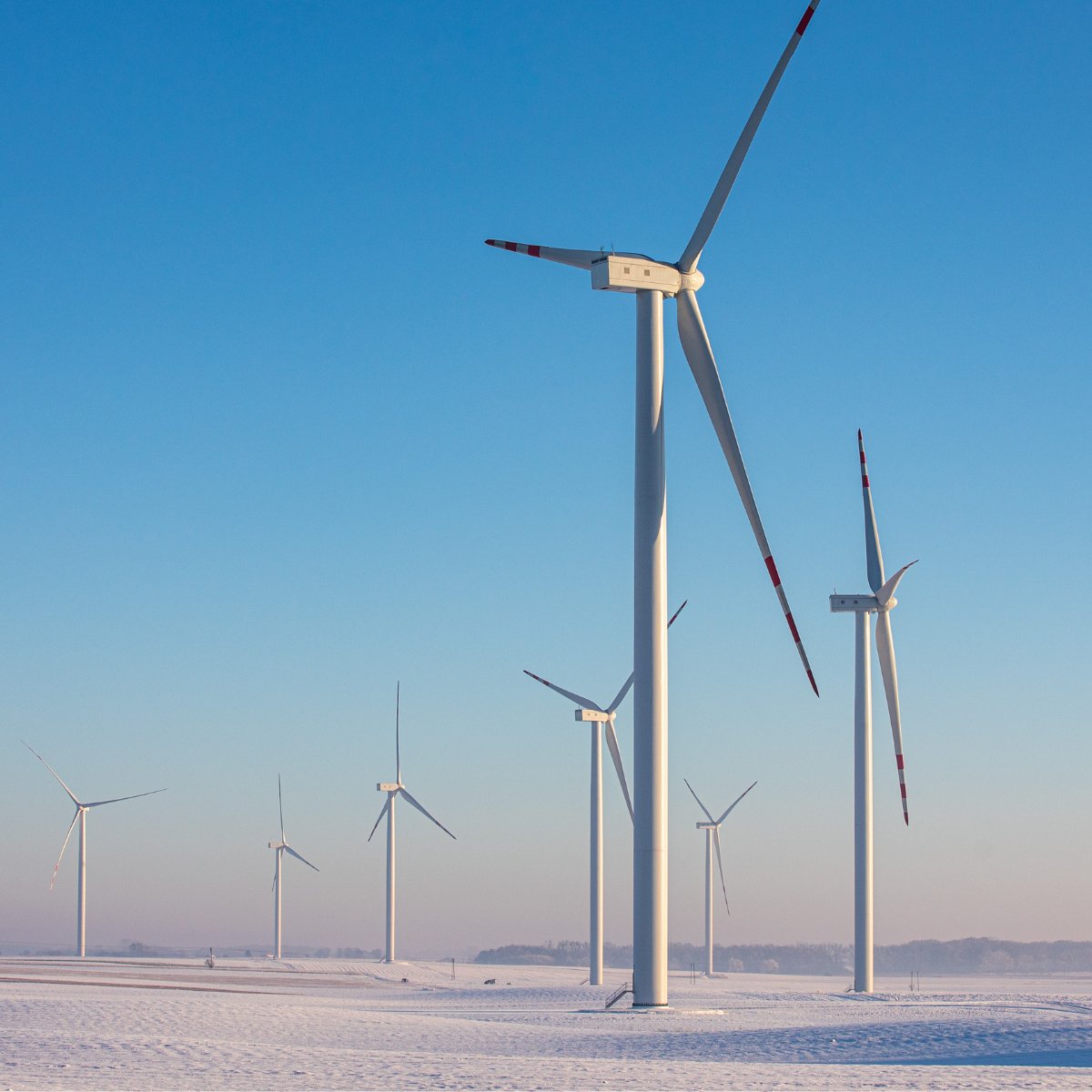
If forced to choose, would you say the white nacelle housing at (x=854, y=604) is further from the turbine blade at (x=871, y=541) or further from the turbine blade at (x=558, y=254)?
the turbine blade at (x=558, y=254)

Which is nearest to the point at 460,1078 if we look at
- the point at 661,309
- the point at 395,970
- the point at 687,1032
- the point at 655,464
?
the point at 687,1032

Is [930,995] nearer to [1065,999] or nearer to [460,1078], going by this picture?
[1065,999]

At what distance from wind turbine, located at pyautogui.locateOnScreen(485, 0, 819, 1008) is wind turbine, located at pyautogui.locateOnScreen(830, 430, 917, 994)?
24122mm

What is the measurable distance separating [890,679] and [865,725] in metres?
3.35

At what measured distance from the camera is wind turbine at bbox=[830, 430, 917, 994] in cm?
5884

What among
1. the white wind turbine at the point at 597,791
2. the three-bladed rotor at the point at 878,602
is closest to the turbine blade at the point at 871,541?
the three-bladed rotor at the point at 878,602

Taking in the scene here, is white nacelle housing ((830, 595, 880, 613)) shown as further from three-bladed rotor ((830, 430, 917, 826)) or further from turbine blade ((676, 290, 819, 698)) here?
turbine blade ((676, 290, 819, 698))

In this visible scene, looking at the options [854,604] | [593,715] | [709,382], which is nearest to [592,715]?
[593,715]

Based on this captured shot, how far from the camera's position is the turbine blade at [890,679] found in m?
58.9

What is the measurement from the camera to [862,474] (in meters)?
64.7

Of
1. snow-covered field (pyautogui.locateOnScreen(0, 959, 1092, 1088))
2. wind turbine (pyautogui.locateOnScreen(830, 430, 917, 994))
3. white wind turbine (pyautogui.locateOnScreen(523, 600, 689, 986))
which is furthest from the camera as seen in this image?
white wind turbine (pyautogui.locateOnScreen(523, 600, 689, 986))

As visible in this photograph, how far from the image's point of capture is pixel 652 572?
3644 centimetres

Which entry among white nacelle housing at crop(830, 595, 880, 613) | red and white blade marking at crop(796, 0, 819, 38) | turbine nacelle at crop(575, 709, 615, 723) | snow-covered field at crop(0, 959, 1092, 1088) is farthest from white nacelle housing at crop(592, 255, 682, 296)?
turbine nacelle at crop(575, 709, 615, 723)

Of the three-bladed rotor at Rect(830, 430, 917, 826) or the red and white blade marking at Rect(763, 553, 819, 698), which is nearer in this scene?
the red and white blade marking at Rect(763, 553, 819, 698)
